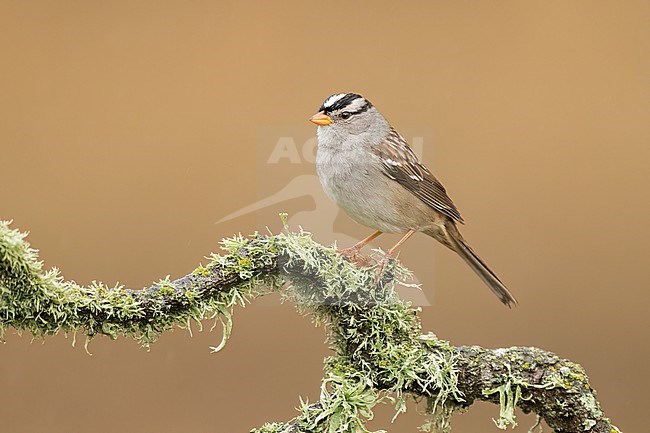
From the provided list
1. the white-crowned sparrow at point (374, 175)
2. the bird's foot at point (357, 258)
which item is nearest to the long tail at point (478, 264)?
the white-crowned sparrow at point (374, 175)

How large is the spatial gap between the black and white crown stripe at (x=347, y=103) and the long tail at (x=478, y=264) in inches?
16.6

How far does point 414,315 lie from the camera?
1626 millimetres

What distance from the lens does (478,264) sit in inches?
83.0

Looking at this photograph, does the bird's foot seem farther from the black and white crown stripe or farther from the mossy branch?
the black and white crown stripe

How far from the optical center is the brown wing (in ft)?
6.40

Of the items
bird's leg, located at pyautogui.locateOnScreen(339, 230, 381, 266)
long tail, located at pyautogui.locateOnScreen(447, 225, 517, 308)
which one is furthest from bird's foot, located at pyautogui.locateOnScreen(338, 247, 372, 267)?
long tail, located at pyautogui.locateOnScreen(447, 225, 517, 308)

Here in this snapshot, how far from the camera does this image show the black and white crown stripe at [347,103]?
1.83 meters

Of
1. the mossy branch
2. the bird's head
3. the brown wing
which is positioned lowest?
the mossy branch

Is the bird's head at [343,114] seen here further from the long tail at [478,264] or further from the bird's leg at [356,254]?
the long tail at [478,264]

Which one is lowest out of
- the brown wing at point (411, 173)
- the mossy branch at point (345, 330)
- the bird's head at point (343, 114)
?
the mossy branch at point (345, 330)

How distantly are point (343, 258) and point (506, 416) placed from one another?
1.41 ft

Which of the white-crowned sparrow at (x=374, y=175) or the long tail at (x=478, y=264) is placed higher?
the white-crowned sparrow at (x=374, y=175)

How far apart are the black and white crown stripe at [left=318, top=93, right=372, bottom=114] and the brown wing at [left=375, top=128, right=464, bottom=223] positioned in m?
0.14

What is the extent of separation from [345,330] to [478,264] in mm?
638
